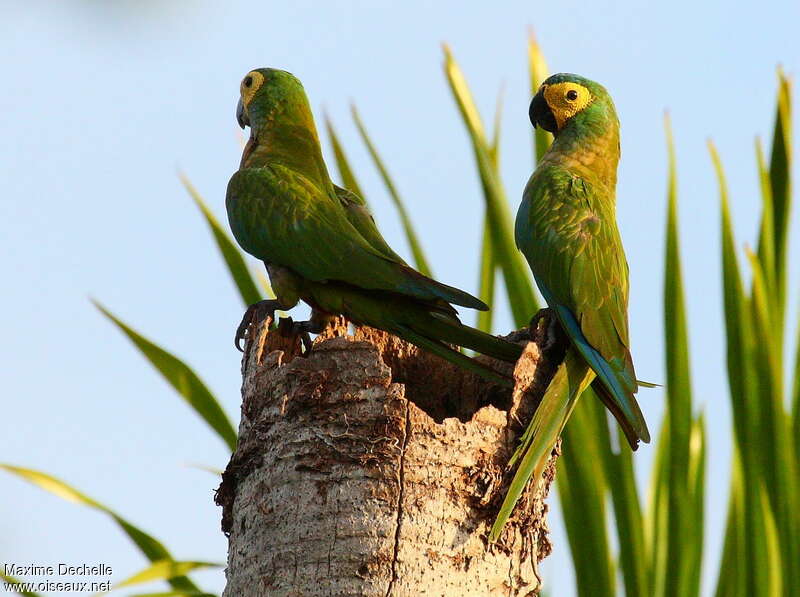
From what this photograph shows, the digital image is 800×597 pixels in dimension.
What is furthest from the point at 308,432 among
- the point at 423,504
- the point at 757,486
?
the point at 757,486

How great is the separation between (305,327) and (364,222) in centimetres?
49

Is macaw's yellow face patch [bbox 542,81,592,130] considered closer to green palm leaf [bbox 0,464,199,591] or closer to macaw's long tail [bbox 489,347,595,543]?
macaw's long tail [bbox 489,347,595,543]

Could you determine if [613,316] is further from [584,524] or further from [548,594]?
[548,594]

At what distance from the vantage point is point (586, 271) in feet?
10.7

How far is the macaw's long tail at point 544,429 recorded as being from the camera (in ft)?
8.11

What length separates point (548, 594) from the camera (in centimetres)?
418

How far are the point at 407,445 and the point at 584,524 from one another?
1.53m

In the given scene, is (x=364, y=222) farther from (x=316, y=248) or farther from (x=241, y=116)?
(x=241, y=116)

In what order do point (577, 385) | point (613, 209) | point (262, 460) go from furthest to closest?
point (613, 209) → point (577, 385) → point (262, 460)

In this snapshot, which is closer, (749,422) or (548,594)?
(749,422)

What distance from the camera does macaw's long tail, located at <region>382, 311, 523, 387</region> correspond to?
3.00 meters

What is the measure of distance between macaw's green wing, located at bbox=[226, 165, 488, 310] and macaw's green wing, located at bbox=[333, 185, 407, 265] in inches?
1.4

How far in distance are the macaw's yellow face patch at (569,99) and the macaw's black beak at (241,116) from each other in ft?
4.00

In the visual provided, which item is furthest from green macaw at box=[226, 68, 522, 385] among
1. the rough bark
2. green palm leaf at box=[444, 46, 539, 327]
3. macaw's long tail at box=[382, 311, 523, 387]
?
green palm leaf at box=[444, 46, 539, 327]
